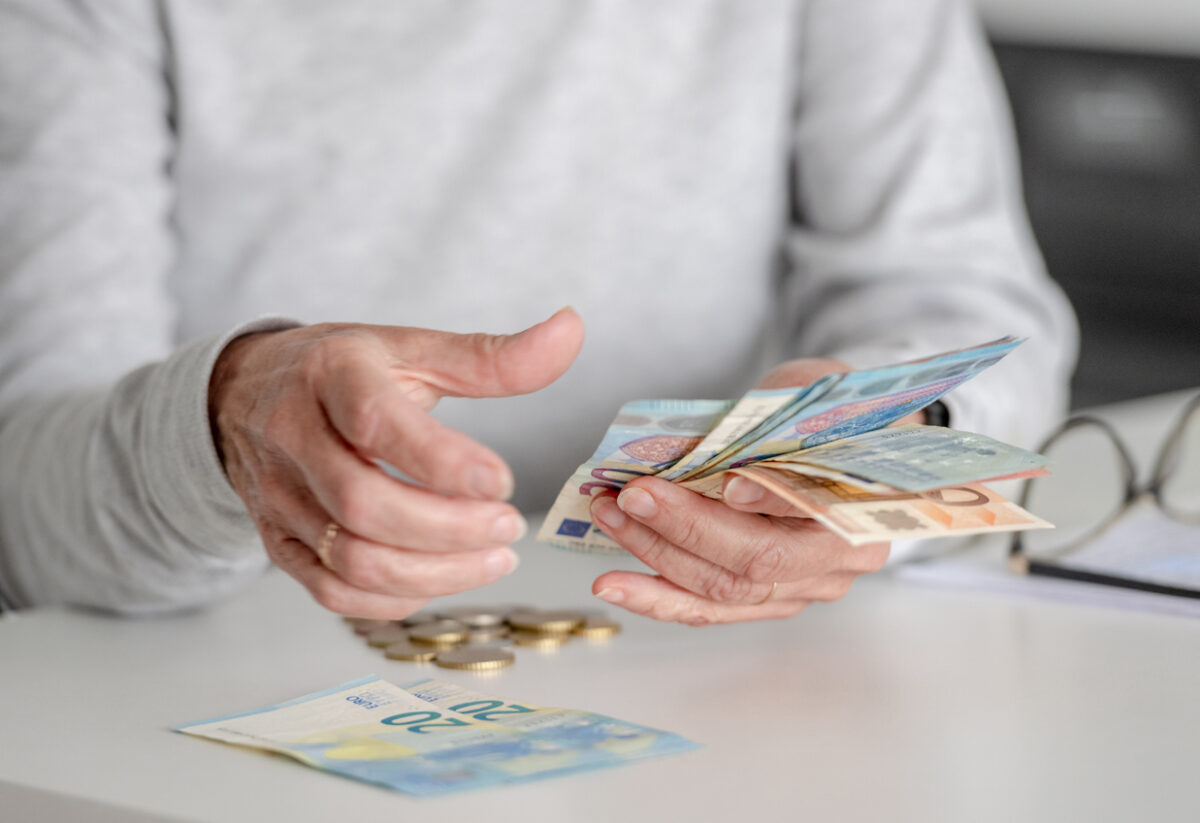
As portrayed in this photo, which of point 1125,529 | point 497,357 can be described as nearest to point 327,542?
point 497,357

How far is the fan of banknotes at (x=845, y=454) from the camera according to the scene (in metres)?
0.57

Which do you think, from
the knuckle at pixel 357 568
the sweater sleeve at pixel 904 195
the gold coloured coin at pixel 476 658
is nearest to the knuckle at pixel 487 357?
the knuckle at pixel 357 568

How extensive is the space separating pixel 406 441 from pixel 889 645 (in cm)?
41

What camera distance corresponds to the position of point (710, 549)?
0.67 meters

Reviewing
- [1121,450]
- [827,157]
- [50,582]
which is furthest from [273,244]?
[1121,450]

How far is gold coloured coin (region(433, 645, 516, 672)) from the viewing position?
69cm

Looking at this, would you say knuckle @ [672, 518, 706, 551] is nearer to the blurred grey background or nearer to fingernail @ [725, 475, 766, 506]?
fingernail @ [725, 475, 766, 506]

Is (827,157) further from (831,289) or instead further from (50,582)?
(50,582)

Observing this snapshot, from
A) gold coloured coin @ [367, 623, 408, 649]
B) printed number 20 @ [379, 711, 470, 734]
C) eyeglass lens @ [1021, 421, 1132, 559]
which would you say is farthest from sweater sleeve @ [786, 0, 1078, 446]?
printed number 20 @ [379, 711, 470, 734]

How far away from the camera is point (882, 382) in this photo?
22.3 inches

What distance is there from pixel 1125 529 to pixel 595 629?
57 centimetres

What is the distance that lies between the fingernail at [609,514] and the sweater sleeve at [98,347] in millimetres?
226

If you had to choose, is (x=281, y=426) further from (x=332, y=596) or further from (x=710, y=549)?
(x=710, y=549)

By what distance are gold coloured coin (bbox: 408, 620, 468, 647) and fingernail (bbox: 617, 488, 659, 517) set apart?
0.17 meters
